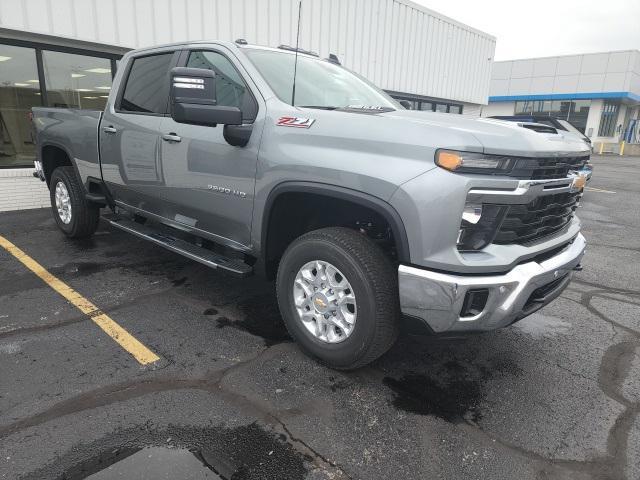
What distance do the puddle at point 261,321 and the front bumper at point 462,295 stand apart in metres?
1.27

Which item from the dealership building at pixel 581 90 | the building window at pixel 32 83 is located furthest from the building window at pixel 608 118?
the building window at pixel 32 83

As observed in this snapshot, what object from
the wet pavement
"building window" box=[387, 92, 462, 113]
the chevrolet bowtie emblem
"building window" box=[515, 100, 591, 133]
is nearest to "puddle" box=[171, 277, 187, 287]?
the wet pavement

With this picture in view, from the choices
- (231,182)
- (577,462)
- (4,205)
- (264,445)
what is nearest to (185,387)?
(264,445)

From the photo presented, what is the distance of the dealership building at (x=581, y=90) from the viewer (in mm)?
35281

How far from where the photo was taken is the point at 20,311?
12.3 ft

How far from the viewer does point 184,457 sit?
2225 millimetres

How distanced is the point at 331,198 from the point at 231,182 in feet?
2.71

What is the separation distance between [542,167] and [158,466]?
2.46 metres

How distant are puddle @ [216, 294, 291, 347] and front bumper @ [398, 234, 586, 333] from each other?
1.27 metres

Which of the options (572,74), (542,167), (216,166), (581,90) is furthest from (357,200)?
(572,74)

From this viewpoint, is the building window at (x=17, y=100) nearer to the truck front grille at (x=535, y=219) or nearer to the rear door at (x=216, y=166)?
the rear door at (x=216, y=166)

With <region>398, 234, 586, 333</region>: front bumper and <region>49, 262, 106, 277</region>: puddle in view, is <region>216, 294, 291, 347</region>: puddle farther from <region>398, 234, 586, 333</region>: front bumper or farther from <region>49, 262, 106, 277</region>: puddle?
Answer: <region>49, 262, 106, 277</region>: puddle

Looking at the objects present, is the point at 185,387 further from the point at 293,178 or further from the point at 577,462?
the point at 577,462

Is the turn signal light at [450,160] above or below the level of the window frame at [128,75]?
below
